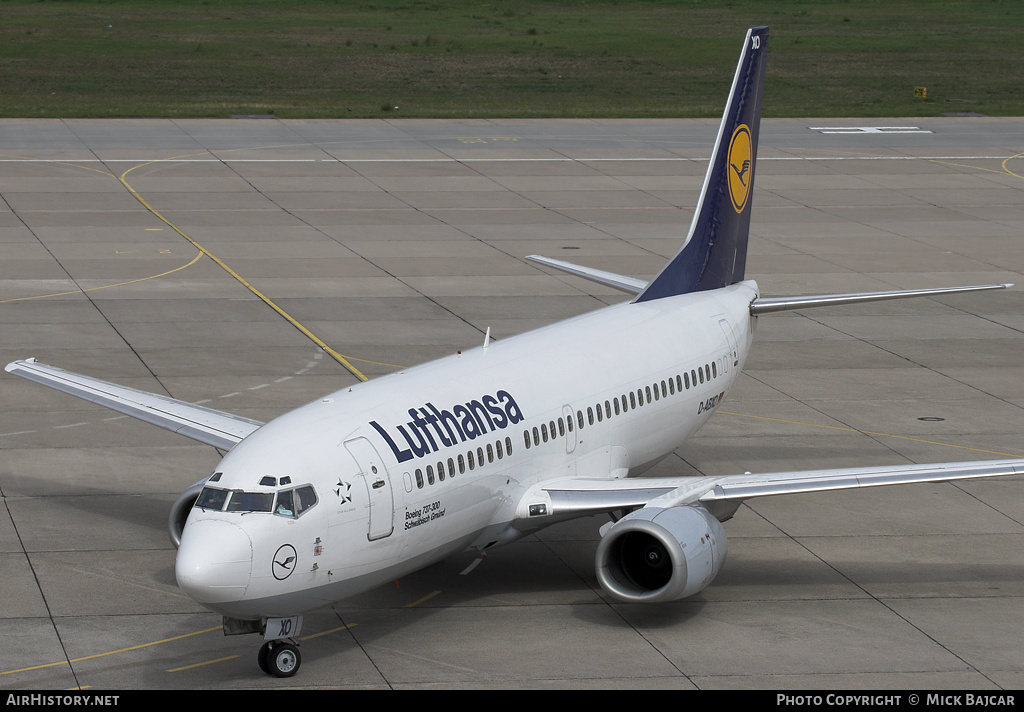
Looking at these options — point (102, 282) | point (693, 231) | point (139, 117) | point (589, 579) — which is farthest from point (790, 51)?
point (589, 579)

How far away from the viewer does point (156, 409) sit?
26016mm

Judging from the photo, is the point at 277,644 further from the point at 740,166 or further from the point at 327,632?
the point at 740,166

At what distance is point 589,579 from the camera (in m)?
24.8

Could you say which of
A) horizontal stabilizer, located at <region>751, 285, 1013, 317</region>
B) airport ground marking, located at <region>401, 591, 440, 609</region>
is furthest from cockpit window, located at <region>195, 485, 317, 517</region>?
horizontal stabilizer, located at <region>751, 285, 1013, 317</region>

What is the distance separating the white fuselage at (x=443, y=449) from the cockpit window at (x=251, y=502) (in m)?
0.05

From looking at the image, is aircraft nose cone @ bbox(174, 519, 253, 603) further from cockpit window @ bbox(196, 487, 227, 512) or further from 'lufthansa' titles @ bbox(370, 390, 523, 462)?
'lufthansa' titles @ bbox(370, 390, 523, 462)

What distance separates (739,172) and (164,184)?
36039mm

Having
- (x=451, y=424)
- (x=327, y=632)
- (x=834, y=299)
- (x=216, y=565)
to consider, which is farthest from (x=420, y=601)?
(x=834, y=299)

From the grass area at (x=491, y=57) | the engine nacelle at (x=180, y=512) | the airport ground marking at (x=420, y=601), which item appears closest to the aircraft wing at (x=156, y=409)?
the engine nacelle at (x=180, y=512)

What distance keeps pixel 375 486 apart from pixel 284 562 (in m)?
1.86

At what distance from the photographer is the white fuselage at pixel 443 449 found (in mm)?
19594

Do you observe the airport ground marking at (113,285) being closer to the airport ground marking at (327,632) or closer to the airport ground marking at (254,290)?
the airport ground marking at (254,290)

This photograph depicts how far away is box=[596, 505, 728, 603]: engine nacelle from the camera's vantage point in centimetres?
2178
